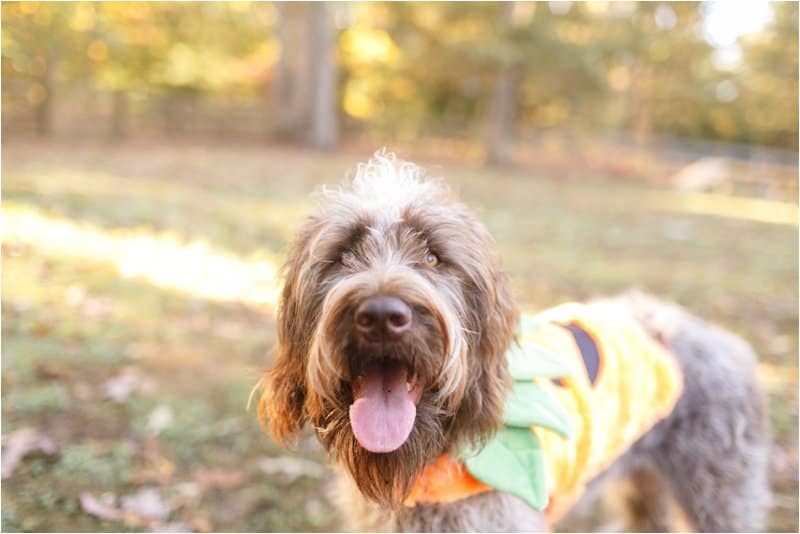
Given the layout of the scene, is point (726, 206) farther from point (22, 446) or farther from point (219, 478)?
point (22, 446)

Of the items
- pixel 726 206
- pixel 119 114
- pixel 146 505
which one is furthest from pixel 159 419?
pixel 119 114

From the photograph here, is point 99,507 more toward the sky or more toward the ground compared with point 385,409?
more toward the ground

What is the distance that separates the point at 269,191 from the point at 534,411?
1065 cm

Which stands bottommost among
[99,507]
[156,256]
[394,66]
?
[99,507]

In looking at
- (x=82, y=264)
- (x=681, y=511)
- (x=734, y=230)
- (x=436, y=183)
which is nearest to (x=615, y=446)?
(x=681, y=511)

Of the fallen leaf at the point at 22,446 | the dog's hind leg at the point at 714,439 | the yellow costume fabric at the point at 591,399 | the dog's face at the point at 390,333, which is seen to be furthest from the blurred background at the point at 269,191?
the yellow costume fabric at the point at 591,399

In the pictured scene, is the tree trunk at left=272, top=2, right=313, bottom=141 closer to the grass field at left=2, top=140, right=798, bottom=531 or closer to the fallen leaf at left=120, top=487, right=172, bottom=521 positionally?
the grass field at left=2, top=140, right=798, bottom=531

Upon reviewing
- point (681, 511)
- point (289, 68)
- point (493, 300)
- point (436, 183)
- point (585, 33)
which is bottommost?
point (681, 511)

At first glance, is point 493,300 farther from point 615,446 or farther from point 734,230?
point 734,230

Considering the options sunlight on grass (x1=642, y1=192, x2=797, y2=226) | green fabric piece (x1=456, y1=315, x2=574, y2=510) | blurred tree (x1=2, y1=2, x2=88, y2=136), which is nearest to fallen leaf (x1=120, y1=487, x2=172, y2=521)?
green fabric piece (x1=456, y1=315, x2=574, y2=510)

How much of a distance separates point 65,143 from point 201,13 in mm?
10473

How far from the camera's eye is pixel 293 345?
2.61m

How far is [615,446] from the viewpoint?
122 inches

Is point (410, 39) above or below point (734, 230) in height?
above
